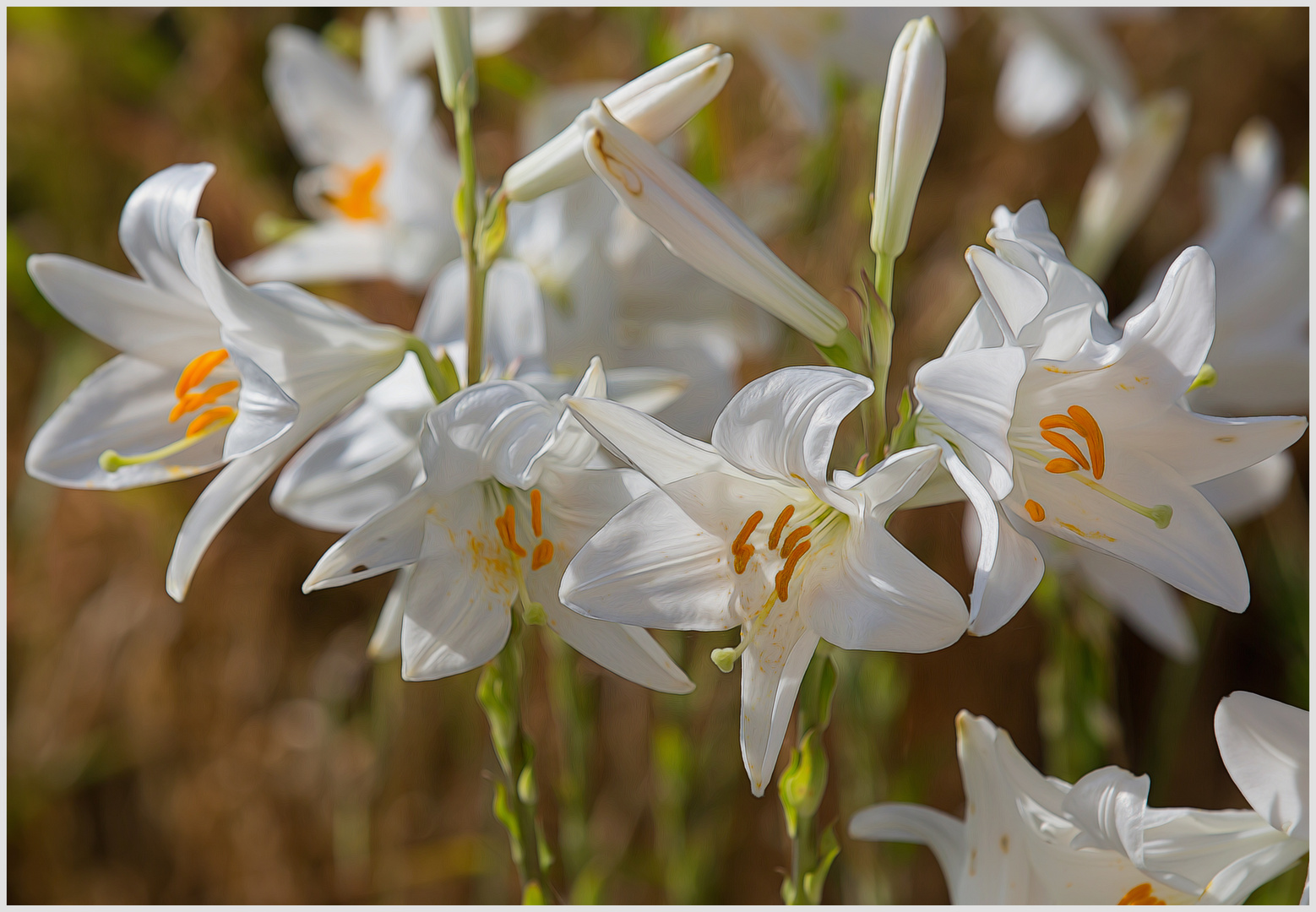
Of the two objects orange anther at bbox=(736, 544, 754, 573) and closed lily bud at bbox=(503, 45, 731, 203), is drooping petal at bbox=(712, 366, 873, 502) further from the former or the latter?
closed lily bud at bbox=(503, 45, 731, 203)

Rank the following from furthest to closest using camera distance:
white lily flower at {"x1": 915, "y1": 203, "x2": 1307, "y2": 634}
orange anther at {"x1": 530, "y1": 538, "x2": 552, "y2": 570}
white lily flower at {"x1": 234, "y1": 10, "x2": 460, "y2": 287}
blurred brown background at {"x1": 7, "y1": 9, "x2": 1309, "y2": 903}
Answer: blurred brown background at {"x1": 7, "y1": 9, "x2": 1309, "y2": 903} < white lily flower at {"x1": 234, "y1": 10, "x2": 460, "y2": 287} < orange anther at {"x1": 530, "y1": 538, "x2": 552, "y2": 570} < white lily flower at {"x1": 915, "y1": 203, "x2": 1307, "y2": 634}

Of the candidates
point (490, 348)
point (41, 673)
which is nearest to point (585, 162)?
point (490, 348)

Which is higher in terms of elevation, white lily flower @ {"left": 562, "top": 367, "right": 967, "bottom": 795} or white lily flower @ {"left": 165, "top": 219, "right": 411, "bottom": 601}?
white lily flower @ {"left": 165, "top": 219, "right": 411, "bottom": 601}

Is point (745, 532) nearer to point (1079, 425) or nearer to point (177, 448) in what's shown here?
point (1079, 425)

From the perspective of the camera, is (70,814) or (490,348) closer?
(490,348)

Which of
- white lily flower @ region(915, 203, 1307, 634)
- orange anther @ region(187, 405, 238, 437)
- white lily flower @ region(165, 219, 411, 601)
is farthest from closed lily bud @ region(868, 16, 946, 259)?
orange anther @ region(187, 405, 238, 437)

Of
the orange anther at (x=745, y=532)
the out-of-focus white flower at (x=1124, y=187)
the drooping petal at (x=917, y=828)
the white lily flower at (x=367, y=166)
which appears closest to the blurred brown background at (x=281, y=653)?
the out-of-focus white flower at (x=1124, y=187)

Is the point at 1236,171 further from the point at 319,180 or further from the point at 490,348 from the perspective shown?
the point at 319,180
